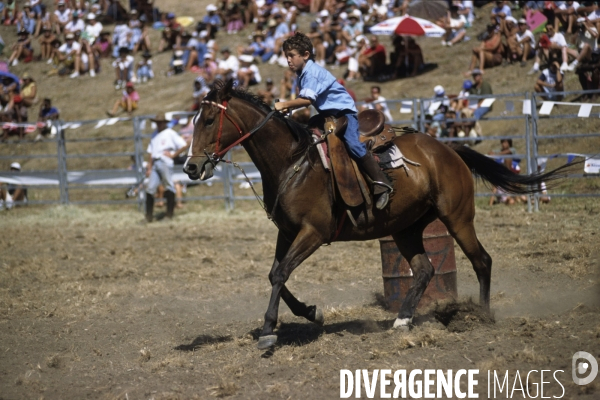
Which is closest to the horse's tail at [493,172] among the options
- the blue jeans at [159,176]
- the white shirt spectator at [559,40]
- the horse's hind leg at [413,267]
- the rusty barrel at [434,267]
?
the rusty barrel at [434,267]

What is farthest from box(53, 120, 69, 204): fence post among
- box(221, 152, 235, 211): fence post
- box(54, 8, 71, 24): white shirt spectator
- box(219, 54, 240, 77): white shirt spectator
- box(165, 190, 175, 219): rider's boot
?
box(54, 8, 71, 24): white shirt spectator

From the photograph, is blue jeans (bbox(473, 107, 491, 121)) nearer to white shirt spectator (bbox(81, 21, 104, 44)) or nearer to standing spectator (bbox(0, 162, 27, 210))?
standing spectator (bbox(0, 162, 27, 210))

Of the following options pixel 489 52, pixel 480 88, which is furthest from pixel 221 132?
pixel 489 52

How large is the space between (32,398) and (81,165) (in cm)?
1756

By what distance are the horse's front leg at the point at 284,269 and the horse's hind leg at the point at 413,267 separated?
3.70 ft

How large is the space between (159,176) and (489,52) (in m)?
9.90

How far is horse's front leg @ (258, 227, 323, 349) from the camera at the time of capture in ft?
20.4

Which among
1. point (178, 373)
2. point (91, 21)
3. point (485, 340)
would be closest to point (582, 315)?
point (485, 340)

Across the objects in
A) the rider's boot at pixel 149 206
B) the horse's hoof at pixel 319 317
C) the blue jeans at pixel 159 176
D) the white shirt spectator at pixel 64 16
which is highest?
the white shirt spectator at pixel 64 16

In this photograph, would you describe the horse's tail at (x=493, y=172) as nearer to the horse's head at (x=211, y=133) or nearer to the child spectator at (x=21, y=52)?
the horse's head at (x=211, y=133)

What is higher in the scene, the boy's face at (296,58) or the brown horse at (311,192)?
the boy's face at (296,58)

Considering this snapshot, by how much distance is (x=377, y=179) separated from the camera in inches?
258

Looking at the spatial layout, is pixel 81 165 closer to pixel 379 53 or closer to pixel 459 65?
pixel 379 53

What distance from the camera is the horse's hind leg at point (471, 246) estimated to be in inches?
276
